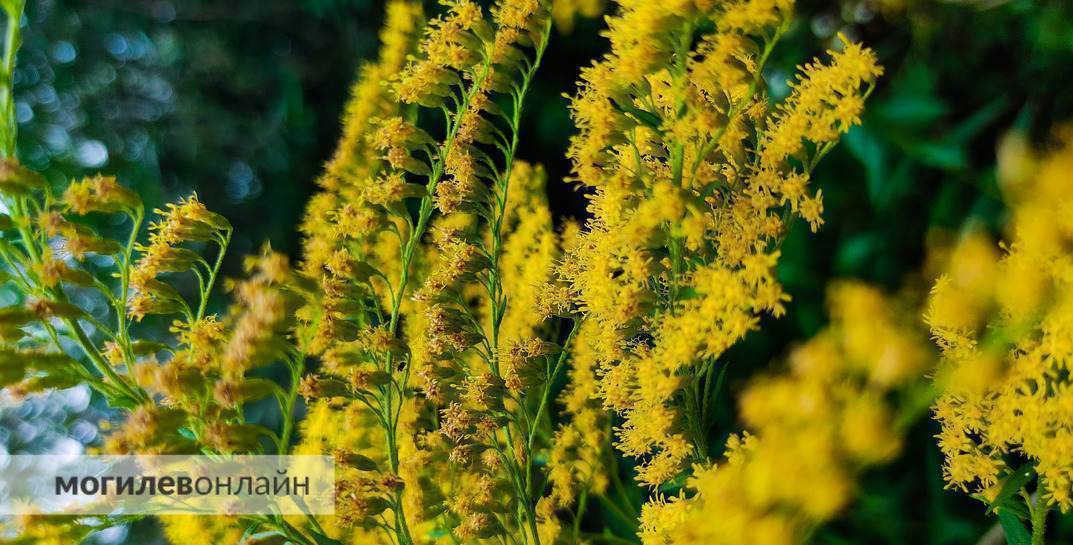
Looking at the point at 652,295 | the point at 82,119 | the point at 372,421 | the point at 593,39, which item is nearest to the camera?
the point at 652,295

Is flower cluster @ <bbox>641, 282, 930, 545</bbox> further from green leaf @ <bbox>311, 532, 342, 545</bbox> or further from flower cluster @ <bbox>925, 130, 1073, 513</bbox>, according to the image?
green leaf @ <bbox>311, 532, 342, 545</bbox>

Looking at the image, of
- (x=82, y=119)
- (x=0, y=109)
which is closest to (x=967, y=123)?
(x=0, y=109)

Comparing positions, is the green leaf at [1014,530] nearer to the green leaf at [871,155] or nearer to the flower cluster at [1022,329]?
the flower cluster at [1022,329]

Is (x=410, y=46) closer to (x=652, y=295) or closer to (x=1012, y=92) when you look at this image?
(x=652, y=295)

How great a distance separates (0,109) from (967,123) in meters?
0.53

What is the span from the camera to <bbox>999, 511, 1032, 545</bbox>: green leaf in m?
0.27

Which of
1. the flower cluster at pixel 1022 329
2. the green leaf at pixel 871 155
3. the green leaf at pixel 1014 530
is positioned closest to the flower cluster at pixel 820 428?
the flower cluster at pixel 1022 329

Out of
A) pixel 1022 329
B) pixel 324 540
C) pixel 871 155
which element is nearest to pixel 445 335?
pixel 324 540

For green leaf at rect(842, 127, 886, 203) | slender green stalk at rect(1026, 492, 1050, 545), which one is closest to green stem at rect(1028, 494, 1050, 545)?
slender green stalk at rect(1026, 492, 1050, 545)

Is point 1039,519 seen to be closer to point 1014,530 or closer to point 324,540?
point 1014,530

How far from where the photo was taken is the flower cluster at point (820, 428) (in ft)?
Answer: 0.56

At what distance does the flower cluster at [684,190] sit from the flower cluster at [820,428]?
60 mm

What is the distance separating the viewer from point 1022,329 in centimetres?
18

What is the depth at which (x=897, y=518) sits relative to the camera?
446 mm
